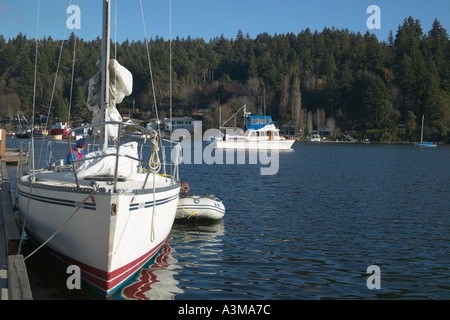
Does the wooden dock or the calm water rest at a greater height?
the wooden dock

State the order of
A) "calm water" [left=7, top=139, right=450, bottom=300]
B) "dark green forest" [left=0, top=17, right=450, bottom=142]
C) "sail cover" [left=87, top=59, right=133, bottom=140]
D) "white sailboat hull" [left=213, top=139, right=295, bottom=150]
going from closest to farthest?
"calm water" [left=7, top=139, right=450, bottom=300] → "sail cover" [left=87, top=59, right=133, bottom=140] → "white sailboat hull" [left=213, top=139, right=295, bottom=150] → "dark green forest" [left=0, top=17, right=450, bottom=142]

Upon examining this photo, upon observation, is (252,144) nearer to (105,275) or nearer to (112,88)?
(112,88)

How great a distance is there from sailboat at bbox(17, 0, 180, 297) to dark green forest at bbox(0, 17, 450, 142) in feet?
268

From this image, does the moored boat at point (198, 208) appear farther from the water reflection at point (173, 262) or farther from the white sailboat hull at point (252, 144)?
the white sailboat hull at point (252, 144)

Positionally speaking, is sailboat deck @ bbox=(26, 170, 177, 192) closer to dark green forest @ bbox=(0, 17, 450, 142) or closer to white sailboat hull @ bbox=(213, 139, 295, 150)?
white sailboat hull @ bbox=(213, 139, 295, 150)

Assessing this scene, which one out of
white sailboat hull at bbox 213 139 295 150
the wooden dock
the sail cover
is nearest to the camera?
the wooden dock

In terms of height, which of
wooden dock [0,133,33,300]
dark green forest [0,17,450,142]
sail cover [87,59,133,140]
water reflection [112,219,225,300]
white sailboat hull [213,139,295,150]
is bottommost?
water reflection [112,219,225,300]

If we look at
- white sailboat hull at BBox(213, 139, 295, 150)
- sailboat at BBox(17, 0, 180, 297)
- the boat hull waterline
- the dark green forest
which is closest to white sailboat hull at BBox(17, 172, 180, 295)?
sailboat at BBox(17, 0, 180, 297)

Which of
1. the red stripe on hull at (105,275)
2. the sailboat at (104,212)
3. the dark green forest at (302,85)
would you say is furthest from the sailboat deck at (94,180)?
the dark green forest at (302,85)

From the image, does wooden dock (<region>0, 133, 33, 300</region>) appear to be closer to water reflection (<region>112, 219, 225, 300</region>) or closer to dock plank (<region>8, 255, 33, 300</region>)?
dock plank (<region>8, 255, 33, 300</region>)

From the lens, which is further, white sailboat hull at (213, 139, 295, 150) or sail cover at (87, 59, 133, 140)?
white sailboat hull at (213, 139, 295, 150)

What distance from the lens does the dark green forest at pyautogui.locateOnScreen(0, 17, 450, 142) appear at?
110 metres

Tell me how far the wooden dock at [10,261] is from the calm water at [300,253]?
83cm
